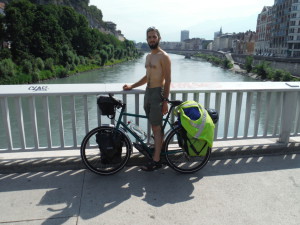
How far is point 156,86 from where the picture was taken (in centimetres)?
278

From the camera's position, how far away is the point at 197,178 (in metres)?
2.88

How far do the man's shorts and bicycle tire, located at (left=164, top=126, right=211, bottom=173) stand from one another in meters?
0.23

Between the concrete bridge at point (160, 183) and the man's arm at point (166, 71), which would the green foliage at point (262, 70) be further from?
the man's arm at point (166, 71)

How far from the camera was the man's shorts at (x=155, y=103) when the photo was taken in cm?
279

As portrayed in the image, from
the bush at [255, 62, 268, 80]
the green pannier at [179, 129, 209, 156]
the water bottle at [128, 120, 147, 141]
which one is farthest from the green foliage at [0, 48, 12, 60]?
the bush at [255, 62, 268, 80]

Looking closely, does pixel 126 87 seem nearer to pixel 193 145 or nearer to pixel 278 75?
pixel 193 145

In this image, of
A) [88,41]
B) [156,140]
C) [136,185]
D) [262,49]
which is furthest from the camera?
[262,49]

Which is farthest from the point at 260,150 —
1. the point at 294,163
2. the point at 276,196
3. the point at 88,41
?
the point at 88,41

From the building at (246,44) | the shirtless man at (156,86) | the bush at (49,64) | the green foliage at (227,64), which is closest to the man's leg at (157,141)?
the shirtless man at (156,86)

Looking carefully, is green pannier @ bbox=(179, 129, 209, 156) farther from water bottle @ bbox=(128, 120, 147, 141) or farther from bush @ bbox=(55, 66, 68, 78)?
bush @ bbox=(55, 66, 68, 78)

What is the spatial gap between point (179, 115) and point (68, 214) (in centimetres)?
135

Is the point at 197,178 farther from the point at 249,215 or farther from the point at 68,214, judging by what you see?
the point at 68,214

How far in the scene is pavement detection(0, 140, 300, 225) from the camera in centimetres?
224

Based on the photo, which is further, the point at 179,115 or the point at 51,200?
the point at 179,115
